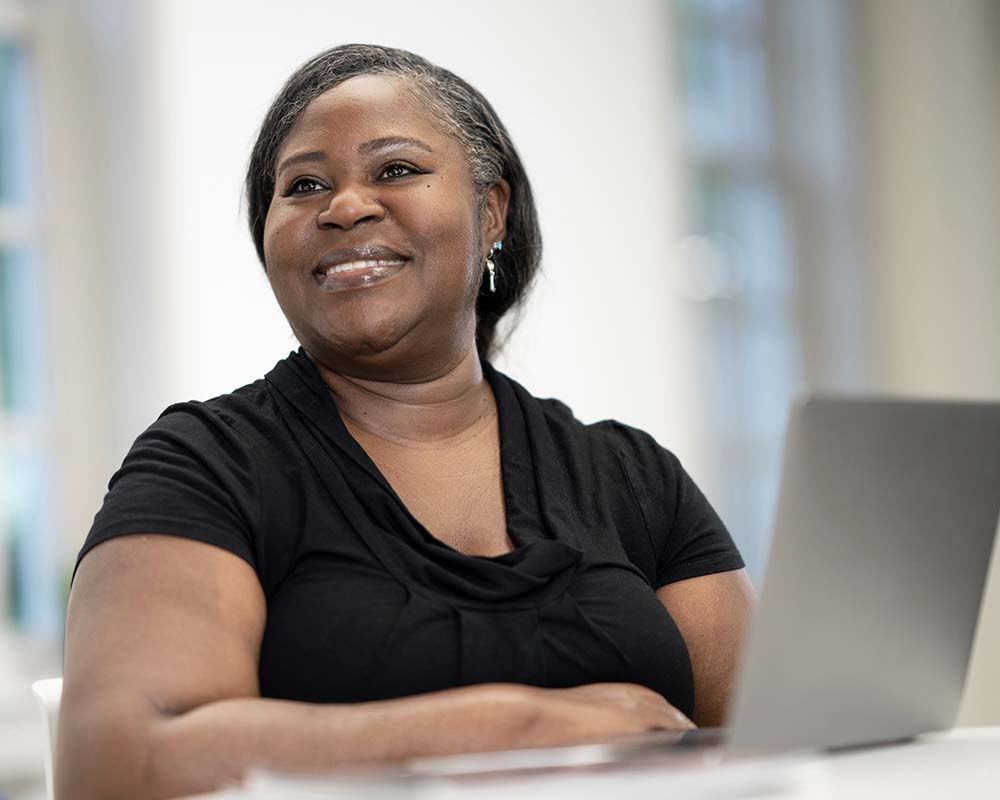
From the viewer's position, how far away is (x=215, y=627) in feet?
4.21

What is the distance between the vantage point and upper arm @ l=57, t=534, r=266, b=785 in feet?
3.87

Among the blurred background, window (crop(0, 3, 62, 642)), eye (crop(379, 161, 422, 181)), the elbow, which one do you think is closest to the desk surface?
the elbow

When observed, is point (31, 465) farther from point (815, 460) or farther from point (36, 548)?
point (815, 460)

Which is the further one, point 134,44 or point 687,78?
point 687,78

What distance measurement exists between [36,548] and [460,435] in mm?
1957

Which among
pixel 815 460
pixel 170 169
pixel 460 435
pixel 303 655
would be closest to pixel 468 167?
→ pixel 460 435

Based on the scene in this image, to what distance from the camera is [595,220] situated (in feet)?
12.7

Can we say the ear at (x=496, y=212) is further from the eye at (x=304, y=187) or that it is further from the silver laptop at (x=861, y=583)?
the silver laptop at (x=861, y=583)

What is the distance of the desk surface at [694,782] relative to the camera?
2.73 feet

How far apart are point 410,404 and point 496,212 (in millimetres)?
341

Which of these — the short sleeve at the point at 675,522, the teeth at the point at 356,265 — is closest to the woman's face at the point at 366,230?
the teeth at the point at 356,265

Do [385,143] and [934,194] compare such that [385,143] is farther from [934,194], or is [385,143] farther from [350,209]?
[934,194]

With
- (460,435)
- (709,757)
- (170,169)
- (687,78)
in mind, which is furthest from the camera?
(687,78)

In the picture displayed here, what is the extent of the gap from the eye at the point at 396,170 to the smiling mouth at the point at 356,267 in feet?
0.32
